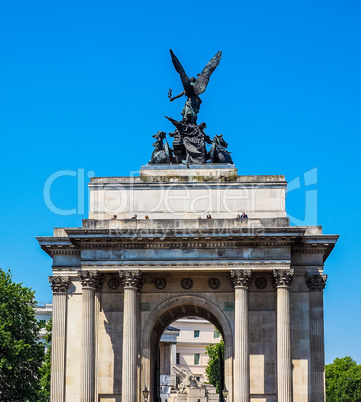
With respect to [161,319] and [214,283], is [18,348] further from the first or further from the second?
[214,283]

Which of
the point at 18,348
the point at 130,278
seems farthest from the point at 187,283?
the point at 18,348

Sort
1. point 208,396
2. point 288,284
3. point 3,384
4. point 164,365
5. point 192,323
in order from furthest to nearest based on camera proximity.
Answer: point 192,323 < point 164,365 < point 208,396 < point 3,384 < point 288,284

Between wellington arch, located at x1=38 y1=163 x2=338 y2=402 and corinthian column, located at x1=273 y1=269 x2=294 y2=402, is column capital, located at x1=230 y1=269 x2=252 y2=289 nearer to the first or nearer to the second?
wellington arch, located at x1=38 y1=163 x2=338 y2=402

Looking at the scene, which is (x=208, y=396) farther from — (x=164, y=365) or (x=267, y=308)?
(x=267, y=308)

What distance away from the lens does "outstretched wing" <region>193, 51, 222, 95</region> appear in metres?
65.7

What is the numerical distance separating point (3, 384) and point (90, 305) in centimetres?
1910

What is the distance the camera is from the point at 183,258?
5750 cm

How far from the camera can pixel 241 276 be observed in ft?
187

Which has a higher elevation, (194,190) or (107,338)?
(194,190)

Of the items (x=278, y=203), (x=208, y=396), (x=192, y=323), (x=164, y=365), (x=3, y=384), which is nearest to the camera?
(x=278, y=203)

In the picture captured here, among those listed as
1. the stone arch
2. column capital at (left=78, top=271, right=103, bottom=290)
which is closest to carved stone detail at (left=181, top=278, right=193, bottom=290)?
the stone arch

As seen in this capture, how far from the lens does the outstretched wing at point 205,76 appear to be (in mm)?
65688

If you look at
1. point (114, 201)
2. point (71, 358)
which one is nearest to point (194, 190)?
point (114, 201)

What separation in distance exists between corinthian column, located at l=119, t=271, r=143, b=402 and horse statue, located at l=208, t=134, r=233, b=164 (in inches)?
383
